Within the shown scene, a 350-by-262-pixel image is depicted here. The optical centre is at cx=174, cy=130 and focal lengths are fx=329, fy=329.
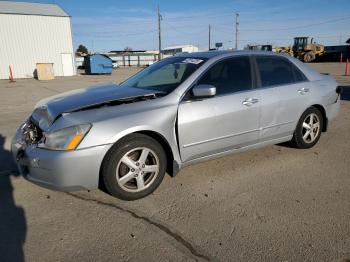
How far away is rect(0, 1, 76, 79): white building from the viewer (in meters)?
29.6

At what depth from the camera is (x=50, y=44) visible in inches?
1246

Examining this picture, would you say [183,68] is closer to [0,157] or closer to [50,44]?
[0,157]

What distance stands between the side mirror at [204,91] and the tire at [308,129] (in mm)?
1872

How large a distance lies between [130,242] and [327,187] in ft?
7.75

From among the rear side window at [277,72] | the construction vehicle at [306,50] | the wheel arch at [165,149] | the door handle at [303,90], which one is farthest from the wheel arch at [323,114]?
the construction vehicle at [306,50]

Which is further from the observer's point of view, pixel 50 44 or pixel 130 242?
pixel 50 44

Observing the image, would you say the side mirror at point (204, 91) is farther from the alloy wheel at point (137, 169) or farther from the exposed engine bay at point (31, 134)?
the exposed engine bay at point (31, 134)

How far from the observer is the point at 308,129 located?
499 cm

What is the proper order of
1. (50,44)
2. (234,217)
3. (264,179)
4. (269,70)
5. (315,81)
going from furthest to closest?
(50,44) → (315,81) → (269,70) → (264,179) → (234,217)

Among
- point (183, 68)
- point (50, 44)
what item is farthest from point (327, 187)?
point (50, 44)

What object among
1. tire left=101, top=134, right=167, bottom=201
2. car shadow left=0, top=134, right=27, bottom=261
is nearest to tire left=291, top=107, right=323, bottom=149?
tire left=101, top=134, right=167, bottom=201

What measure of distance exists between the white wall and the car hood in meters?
29.6

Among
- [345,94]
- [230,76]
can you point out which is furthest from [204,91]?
[345,94]

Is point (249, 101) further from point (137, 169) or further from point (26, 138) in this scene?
point (26, 138)
